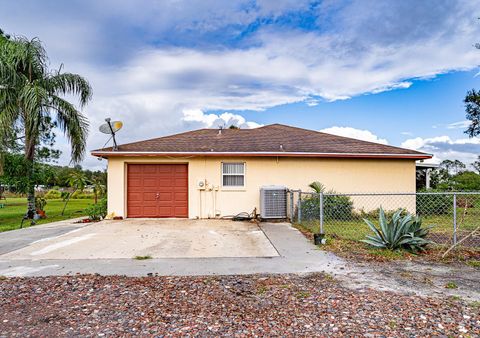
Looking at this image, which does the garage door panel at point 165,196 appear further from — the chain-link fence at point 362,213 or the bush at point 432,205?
the bush at point 432,205

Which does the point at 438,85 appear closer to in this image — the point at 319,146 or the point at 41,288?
the point at 319,146

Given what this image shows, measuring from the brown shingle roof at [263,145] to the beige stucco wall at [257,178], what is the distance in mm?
366

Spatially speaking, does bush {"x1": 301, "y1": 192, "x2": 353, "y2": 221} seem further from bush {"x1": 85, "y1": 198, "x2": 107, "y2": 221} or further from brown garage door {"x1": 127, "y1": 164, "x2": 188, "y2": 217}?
bush {"x1": 85, "y1": 198, "x2": 107, "y2": 221}

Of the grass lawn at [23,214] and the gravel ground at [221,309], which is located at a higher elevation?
the gravel ground at [221,309]

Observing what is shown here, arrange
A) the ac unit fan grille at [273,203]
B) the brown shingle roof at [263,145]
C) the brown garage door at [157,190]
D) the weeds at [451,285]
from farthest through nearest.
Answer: the brown garage door at [157,190]
the brown shingle roof at [263,145]
the ac unit fan grille at [273,203]
the weeds at [451,285]

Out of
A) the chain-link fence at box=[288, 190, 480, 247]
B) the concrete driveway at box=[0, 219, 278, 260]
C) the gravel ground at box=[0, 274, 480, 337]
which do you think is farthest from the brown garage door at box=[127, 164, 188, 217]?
the gravel ground at box=[0, 274, 480, 337]

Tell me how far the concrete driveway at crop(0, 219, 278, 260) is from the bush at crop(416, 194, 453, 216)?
292 inches

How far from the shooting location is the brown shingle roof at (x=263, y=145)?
41.6 feet

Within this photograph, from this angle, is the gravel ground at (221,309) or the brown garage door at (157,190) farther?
the brown garage door at (157,190)

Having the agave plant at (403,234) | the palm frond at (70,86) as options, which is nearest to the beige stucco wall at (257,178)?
the palm frond at (70,86)

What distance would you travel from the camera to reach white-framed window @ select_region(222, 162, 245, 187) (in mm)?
12922

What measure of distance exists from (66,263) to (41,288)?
1467 mm

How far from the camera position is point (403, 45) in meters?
13.8

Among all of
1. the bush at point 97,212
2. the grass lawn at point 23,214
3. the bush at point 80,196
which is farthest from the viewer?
the bush at point 80,196
